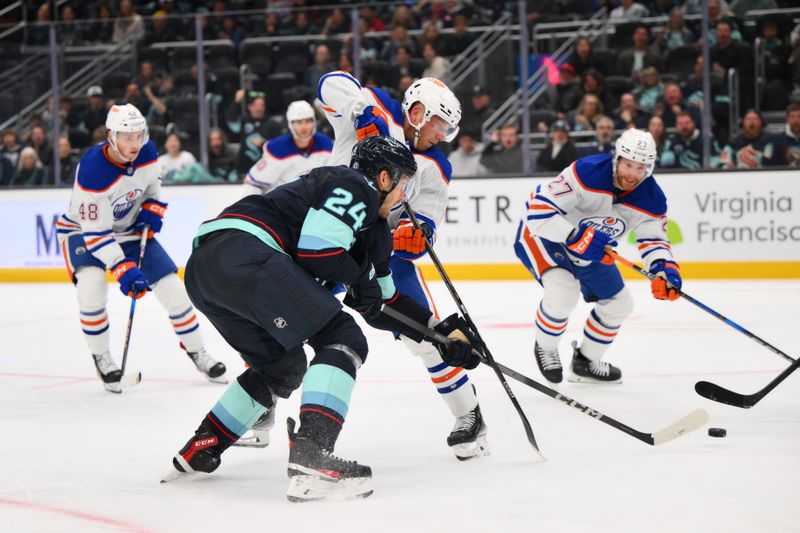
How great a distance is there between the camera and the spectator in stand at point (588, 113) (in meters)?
8.70

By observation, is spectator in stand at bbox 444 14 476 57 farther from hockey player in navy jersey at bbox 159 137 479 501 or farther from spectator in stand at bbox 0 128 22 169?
hockey player in navy jersey at bbox 159 137 479 501

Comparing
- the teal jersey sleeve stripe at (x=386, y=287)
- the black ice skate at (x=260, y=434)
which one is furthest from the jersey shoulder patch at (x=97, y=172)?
the teal jersey sleeve stripe at (x=386, y=287)

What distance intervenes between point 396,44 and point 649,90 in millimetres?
2288

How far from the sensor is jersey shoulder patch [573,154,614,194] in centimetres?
445

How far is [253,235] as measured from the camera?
9.24 ft

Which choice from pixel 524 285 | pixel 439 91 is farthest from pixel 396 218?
pixel 524 285

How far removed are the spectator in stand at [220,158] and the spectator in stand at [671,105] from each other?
3.53m

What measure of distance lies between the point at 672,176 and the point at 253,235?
5678 millimetres

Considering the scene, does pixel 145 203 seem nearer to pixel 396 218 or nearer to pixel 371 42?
pixel 396 218

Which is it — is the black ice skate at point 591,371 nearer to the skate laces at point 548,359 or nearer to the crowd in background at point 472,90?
the skate laces at point 548,359

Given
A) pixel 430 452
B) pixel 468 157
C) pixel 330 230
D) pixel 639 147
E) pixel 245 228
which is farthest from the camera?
pixel 468 157

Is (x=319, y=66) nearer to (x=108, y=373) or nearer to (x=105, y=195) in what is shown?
(x=105, y=195)

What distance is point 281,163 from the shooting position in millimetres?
6578

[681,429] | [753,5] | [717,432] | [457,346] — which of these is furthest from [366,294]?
[753,5]
